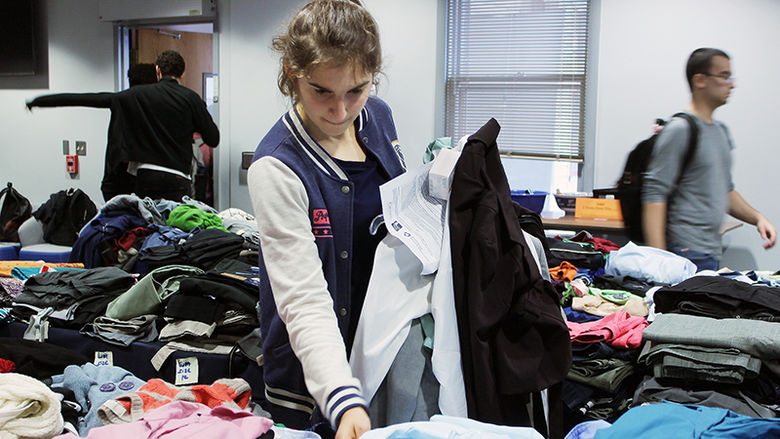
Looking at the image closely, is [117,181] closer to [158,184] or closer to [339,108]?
[158,184]

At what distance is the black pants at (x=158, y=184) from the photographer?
13.7 ft

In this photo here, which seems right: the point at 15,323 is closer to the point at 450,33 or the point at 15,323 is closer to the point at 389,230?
the point at 389,230

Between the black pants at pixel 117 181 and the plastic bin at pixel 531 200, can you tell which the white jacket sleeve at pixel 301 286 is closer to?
the plastic bin at pixel 531 200

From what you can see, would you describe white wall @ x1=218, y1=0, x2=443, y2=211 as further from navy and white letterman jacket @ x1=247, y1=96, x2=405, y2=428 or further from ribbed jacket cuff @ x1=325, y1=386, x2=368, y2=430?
ribbed jacket cuff @ x1=325, y1=386, x2=368, y2=430

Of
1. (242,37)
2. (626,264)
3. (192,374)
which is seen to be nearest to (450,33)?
(242,37)

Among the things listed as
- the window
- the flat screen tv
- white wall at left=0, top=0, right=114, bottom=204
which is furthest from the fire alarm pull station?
the window

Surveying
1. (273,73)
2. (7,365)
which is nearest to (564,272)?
(7,365)

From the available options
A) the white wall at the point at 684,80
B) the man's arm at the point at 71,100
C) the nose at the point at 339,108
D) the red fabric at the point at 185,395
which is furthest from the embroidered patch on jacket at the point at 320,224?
the white wall at the point at 684,80

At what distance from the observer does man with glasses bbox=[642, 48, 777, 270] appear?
8.04ft

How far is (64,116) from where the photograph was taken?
5.82 metres

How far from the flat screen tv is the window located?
154 inches

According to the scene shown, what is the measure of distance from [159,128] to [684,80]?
3.37 metres

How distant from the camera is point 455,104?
4648mm

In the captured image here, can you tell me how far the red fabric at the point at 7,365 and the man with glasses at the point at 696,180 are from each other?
89.6 inches
